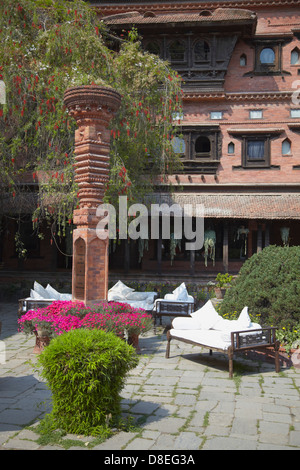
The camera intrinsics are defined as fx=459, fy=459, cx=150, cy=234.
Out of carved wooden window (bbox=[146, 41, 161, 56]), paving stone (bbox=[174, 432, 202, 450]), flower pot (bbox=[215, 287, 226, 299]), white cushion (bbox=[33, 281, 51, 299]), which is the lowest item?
paving stone (bbox=[174, 432, 202, 450])

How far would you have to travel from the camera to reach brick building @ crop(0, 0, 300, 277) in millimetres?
18656

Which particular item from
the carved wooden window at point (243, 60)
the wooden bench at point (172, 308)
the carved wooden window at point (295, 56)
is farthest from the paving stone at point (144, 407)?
the carved wooden window at point (295, 56)

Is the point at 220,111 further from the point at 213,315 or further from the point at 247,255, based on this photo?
the point at 213,315

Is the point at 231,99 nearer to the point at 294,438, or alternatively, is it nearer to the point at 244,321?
the point at 244,321

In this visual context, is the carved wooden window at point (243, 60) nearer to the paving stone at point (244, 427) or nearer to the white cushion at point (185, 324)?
the white cushion at point (185, 324)

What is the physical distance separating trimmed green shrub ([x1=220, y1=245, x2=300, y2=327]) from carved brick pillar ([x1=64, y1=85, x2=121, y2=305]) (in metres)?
3.07

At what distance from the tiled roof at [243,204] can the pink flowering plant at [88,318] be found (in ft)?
32.3

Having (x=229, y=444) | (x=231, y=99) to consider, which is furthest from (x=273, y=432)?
(x=231, y=99)

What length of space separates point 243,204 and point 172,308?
8558 mm

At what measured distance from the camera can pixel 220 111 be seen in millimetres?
19344

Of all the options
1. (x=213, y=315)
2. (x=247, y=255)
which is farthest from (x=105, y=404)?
(x=247, y=255)

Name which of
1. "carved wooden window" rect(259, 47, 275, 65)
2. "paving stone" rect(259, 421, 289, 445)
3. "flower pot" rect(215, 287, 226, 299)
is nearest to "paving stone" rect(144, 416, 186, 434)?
"paving stone" rect(259, 421, 289, 445)

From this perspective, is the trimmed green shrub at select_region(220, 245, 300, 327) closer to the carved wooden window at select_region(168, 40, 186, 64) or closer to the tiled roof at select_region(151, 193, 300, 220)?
the tiled roof at select_region(151, 193, 300, 220)

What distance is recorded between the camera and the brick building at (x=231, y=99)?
734 inches
